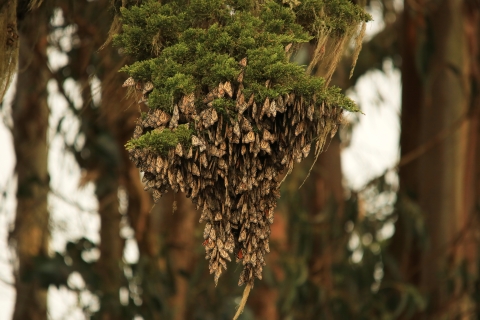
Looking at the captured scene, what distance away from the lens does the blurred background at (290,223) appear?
2.98 m

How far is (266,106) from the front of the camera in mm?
1046

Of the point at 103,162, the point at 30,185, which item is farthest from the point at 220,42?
the point at 30,185

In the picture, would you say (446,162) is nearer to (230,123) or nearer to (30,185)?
(30,185)

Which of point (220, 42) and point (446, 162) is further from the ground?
point (220, 42)

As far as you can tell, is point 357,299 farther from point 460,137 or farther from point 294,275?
point 460,137

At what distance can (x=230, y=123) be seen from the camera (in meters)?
1.05

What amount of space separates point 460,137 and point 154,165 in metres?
2.56

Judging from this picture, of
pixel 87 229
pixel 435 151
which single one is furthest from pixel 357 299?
pixel 87 229

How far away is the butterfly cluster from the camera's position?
1.04 m

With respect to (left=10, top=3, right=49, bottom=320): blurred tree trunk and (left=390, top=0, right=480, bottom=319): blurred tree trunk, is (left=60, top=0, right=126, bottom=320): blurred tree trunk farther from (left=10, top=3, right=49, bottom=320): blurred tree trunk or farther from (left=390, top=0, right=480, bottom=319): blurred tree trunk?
(left=390, top=0, right=480, bottom=319): blurred tree trunk

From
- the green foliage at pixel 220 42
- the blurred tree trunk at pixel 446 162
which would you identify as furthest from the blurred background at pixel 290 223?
the green foliage at pixel 220 42

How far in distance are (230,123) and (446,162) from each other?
8.03 ft

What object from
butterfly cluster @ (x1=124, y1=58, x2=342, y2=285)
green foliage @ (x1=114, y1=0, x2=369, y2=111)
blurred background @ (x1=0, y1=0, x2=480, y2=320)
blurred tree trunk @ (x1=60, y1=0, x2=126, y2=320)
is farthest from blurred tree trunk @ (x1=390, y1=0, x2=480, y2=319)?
butterfly cluster @ (x1=124, y1=58, x2=342, y2=285)

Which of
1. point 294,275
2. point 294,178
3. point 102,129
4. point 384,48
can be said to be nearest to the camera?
point 102,129
